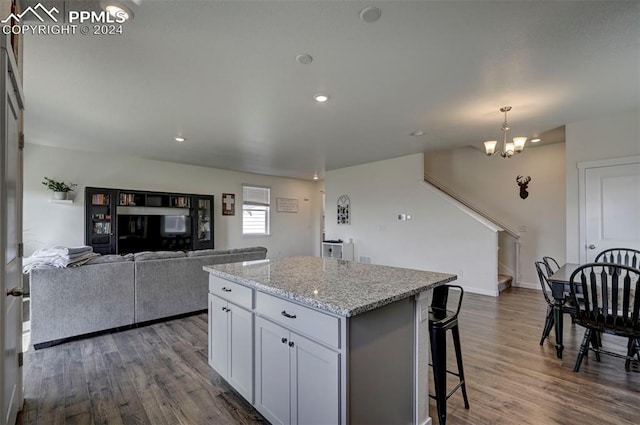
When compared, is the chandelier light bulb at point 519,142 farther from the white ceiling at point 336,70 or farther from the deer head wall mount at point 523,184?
the deer head wall mount at point 523,184

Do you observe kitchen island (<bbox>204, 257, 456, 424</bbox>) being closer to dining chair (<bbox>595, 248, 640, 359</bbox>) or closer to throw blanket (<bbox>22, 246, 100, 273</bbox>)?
throw blanket (<bbox>22, 246, 100, 273</bbox>)

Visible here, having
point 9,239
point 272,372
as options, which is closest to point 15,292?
point 9,239

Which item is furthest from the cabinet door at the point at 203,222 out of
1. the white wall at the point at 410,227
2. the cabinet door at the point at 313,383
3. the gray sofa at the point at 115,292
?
the cabinet door at the point at 313,383

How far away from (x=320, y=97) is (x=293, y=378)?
2.69 m

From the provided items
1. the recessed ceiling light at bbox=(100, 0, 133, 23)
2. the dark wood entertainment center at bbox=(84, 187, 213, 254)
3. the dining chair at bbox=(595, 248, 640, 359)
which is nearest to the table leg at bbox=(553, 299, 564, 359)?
the dining chair at bbox=(595, 248, 640, 359)

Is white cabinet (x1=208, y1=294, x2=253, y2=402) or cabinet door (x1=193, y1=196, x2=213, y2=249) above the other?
cabinet door (x1=193, y1=196, x2=213, y2=249)

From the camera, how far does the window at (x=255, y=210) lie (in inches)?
325

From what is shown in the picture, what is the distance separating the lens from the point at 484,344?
3135mm

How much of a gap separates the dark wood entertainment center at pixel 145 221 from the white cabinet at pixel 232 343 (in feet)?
14.4

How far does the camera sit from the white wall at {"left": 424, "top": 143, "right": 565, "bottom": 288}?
552 centimetres

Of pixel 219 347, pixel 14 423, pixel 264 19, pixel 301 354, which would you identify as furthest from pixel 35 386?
pixel 264 19

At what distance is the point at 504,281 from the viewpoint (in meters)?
5.55

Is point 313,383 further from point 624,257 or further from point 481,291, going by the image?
point 481,291

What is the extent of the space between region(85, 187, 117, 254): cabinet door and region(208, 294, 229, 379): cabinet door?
4.33 meters
